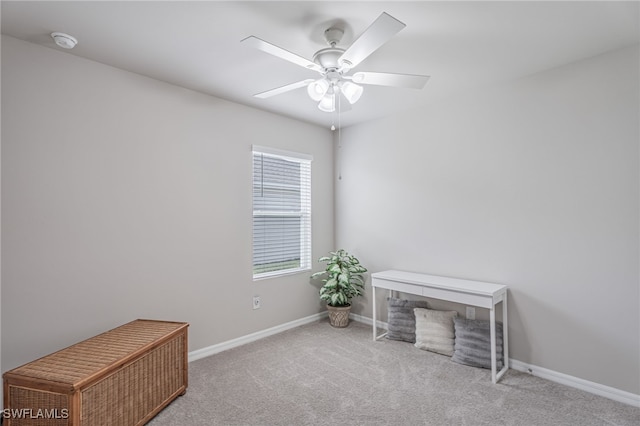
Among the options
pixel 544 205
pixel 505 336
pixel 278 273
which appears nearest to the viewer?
pixel 544 205

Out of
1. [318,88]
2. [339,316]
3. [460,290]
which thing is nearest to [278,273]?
[339,316]

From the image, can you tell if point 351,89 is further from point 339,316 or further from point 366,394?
point 339,316

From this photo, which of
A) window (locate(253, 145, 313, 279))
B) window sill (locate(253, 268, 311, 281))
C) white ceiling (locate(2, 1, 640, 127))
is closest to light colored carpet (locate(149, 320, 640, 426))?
window sill (locate(253, 268, 311, 281))

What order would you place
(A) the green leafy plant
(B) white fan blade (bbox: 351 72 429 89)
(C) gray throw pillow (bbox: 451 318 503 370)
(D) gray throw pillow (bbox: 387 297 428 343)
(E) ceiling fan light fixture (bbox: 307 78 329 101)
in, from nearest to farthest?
(B) white fan blade (bbox: 351 72 429 89) → (E) ceiling fan light fixture (bbox: 307 78 329 101) → (C) gray throw pillow (bbox: 451 318 503 370) → (D) gray throw pillow (bbox: 387 297 428 343) → (A) the green leafy plant

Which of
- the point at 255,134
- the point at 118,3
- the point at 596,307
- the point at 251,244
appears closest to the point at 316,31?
the point at 118,3

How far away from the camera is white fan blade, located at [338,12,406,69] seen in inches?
60.6

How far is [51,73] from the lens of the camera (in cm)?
233

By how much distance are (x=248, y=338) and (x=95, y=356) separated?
5.69 ft

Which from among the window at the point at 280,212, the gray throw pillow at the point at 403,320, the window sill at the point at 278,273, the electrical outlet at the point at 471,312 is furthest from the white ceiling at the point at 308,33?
the gray throw pillow at the point at 403,320

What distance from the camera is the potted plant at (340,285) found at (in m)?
3.93

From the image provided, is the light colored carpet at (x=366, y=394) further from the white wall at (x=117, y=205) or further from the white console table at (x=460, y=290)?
the white wall at (x=117, y=205)

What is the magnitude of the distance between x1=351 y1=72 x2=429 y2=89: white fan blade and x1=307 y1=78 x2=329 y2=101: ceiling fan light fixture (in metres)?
0.22

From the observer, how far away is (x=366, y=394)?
8.14 ft

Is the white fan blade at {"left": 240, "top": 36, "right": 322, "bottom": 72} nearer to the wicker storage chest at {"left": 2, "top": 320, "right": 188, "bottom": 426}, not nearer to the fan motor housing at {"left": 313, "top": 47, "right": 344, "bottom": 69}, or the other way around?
the fan motor housing at {"left": 313, "top": 47, "right": 344, "bottom": 69}
